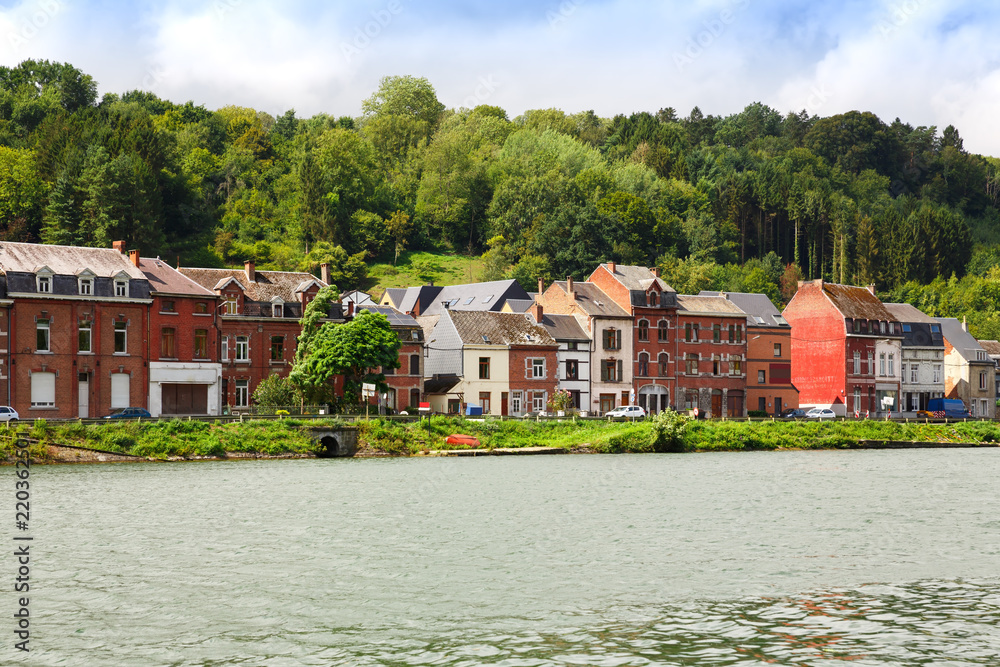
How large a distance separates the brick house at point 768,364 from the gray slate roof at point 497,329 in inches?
797

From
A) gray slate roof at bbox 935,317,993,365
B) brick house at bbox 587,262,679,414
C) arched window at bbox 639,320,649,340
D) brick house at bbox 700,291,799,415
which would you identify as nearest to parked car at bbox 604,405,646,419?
brick house at bbox 587,262,679,414

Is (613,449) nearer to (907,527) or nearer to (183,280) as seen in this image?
(183,280)

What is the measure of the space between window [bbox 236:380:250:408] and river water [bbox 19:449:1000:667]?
28893 mm

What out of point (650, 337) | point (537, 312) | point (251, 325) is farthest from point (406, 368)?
point (650, 337)

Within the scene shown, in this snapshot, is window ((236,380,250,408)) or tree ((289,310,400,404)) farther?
window ((236,380,250,408))

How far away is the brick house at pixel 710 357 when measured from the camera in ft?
303

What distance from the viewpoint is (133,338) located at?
69000 mm

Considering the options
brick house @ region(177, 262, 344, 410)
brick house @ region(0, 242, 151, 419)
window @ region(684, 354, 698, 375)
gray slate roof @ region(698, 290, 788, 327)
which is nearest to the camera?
brick house @ region(0, 242, 151, 419)

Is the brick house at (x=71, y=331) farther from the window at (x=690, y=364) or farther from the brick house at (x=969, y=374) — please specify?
the brick house at (x=969, y=374)

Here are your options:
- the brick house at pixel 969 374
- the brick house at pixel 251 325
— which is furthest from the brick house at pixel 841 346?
the brick house at pixel 251 325

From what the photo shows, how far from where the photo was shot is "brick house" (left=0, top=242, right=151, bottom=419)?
6481 centimetres

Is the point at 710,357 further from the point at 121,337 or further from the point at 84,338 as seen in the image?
the point at 84,338

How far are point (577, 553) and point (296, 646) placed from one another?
1111 centimetres

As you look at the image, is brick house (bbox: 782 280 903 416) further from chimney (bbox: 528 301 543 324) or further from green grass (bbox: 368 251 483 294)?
green grass (bbox: 368 251 483 294)
